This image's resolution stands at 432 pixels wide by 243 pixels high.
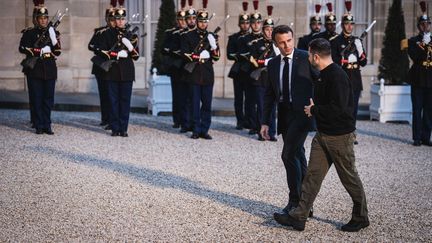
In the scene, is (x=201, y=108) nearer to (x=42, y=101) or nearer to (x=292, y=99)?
(x=42, y=101)

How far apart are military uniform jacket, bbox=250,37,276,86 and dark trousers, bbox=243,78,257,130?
27 cm

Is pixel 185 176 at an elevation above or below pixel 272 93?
below

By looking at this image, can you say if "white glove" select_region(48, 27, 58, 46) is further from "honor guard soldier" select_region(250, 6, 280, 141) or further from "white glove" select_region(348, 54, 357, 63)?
"white glove" select_region(348, 54, 357, 63)

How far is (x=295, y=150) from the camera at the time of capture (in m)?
9.30

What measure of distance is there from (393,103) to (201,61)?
439 centimetres

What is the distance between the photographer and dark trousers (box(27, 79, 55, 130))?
51.6 ft

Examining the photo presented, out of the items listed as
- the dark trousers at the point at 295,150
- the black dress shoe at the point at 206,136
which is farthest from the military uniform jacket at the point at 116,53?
the dark trousers at the point at 295,150

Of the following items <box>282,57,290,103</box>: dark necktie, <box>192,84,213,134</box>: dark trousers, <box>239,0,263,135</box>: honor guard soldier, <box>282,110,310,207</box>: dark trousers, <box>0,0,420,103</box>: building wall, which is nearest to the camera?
<box>282,110,310,207</box>: dark trousers

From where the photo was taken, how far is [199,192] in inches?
422

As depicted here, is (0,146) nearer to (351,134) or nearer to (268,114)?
(268,114)

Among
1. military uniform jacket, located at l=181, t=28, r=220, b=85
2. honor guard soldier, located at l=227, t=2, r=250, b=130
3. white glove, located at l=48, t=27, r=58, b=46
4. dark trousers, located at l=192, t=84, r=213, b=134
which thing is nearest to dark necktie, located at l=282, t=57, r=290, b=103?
dark trousers, located at l=192, t=84, r=213, b=134

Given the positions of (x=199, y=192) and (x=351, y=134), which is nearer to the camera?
(x=351, y=134)

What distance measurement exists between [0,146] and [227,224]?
6.00 metres

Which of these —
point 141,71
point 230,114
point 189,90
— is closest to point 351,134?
point 189,90
